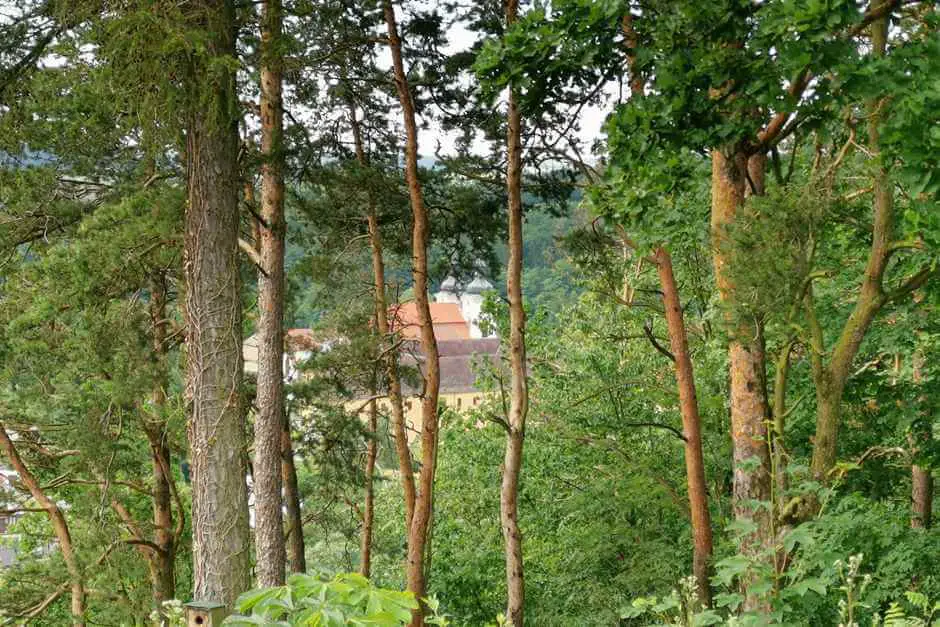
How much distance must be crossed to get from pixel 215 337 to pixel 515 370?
18.0 ft

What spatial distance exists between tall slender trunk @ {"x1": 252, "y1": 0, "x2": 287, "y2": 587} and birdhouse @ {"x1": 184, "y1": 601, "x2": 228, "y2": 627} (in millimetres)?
5105

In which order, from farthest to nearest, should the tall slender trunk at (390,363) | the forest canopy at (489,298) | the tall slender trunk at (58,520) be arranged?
1. the tall slender trunk at (390,363)
2. the tall slender trunk at (58,520)
3. the forest canopy at (489,298)

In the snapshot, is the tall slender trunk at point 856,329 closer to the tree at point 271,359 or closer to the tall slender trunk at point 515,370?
the tree at point 271,359

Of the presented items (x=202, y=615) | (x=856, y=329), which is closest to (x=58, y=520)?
(x=202, y=615)

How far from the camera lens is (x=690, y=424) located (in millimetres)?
11055

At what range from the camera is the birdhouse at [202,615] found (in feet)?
10.2

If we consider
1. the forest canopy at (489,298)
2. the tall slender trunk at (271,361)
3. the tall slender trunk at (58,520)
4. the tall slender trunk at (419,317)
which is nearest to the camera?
the forest canopy at (489,298)

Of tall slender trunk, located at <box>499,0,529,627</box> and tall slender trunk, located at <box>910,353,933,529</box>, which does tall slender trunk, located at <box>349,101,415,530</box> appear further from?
tall slender trunk, located at <box>910,353,933,529</box>

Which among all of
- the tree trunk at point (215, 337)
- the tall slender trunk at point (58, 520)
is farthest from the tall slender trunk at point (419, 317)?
the tree trunk at point (215, 337)

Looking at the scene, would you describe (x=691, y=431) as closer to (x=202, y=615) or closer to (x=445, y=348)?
(x=202, y=615)

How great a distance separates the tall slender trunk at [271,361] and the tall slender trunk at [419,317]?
2030mm

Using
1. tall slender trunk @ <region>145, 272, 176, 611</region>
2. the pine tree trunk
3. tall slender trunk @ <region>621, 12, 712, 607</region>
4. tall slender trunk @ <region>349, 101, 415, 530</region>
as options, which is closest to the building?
tall slender trunk @ <region>349, 101, 415, 530</region>

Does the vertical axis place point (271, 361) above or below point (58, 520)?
above

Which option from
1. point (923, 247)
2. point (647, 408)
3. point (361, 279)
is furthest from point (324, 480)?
point (923, 247)
